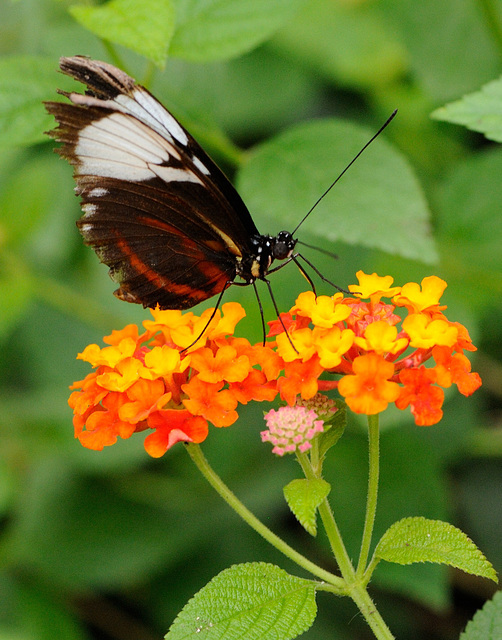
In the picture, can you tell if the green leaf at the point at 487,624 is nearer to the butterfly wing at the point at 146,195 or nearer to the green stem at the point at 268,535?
the green stem at the point at 268,535

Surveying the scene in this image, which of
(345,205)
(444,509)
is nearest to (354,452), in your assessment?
(444,509)

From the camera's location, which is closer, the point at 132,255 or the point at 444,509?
the point at 132,255

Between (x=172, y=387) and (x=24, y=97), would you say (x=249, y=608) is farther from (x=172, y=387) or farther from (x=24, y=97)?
(x=24, y=97)

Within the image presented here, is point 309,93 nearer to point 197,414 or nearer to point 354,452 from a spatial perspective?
point 354,452

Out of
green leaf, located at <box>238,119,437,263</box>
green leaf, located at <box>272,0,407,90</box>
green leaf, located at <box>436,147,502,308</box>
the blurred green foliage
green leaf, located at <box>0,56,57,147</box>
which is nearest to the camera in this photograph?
green leaf, located at <box>0,56,57,147</box>

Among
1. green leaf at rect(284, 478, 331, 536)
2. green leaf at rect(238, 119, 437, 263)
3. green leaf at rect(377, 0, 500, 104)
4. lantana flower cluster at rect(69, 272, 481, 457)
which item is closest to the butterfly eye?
green leaf at rect(238, 119, 437, 263)

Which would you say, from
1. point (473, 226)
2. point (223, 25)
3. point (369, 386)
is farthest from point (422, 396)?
point (473, 226)

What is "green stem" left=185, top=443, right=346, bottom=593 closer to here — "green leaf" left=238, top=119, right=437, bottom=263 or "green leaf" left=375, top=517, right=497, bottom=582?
"green leaf" left=375, top=517, right=497, bottom=582
